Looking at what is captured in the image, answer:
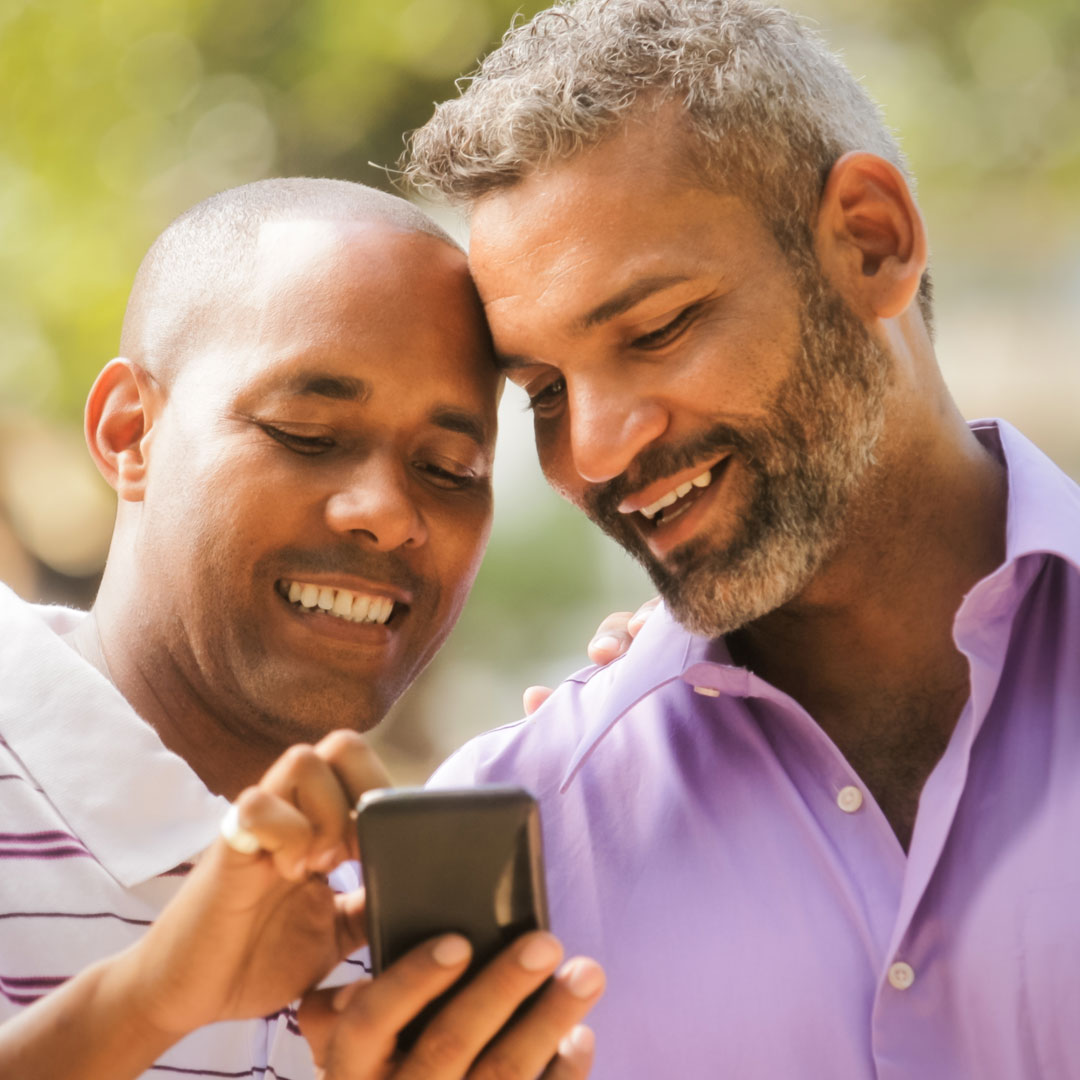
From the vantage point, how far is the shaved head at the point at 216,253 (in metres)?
2.16

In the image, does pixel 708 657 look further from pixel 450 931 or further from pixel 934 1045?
pixel 450 931

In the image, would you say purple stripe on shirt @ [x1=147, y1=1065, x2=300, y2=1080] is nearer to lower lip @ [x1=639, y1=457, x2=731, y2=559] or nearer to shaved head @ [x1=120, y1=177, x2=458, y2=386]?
lower lip @ [x1=639, y1=457, x2=731, y2=559]

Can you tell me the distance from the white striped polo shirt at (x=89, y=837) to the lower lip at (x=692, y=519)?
725mm

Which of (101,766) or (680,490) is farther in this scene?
(680,490)

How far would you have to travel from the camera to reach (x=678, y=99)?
2021mm

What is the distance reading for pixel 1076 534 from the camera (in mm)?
1837

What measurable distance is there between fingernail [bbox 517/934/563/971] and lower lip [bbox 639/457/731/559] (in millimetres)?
851

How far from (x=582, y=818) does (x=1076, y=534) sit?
0.79 metres

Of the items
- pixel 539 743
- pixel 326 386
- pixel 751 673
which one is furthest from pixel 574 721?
pixel 326 386

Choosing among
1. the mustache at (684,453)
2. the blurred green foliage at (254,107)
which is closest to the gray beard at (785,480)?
the mustache at (684,453)

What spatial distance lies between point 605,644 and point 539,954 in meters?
1.05

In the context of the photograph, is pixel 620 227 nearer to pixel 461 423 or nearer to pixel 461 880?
pixel 461 423

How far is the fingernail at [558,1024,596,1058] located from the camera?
130 cm

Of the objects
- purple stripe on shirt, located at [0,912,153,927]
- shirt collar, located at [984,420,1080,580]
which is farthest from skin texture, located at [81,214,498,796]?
shirt collar, located at [984,420,1080,580]
